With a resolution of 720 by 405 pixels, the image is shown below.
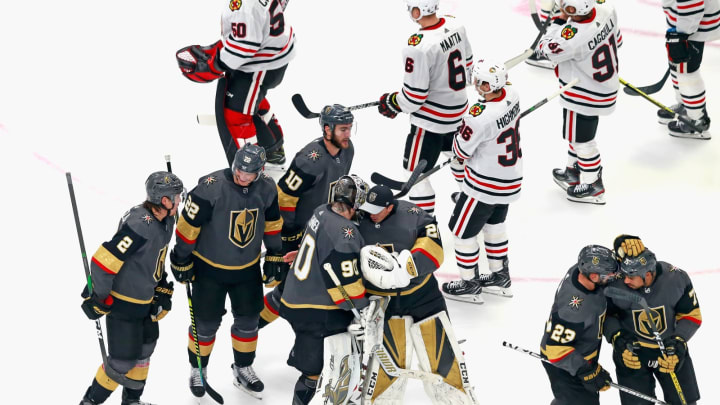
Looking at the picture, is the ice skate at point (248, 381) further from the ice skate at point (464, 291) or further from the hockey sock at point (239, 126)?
the hockey sock at point (239, 126)

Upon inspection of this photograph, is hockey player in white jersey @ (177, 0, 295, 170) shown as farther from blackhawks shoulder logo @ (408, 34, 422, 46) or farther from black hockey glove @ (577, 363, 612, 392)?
black hockey glove @ (577, 363, 612, 392)

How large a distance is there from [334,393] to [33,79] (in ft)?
14.2

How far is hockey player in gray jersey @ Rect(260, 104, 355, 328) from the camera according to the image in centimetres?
564

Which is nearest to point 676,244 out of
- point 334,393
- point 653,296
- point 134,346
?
point 653,296

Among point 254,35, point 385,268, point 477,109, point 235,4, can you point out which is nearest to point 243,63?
point 254,35

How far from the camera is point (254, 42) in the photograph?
6.57 m

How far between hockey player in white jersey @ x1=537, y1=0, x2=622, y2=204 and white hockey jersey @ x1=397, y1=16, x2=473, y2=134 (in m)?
0.63

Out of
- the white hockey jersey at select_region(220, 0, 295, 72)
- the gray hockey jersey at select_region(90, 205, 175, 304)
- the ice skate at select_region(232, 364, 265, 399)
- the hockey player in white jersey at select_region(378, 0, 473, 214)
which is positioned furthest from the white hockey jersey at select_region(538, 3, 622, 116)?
the gray hockey jersey at select_region(90, 205, 175, 304)

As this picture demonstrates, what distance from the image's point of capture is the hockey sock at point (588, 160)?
7000mm

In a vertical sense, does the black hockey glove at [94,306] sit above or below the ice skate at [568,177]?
above

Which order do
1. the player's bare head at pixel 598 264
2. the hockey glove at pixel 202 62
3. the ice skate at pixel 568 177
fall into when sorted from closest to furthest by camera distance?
the player's bare head at pixel 598 264, the hockey glove at pixel 202 62, the ice skate at pixel 568 177

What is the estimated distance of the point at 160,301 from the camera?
5.18 metres

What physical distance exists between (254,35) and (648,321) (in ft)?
9.66

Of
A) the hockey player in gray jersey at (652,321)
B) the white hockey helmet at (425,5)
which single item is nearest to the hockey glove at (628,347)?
the hockey player in gray jersey at (652,321)
